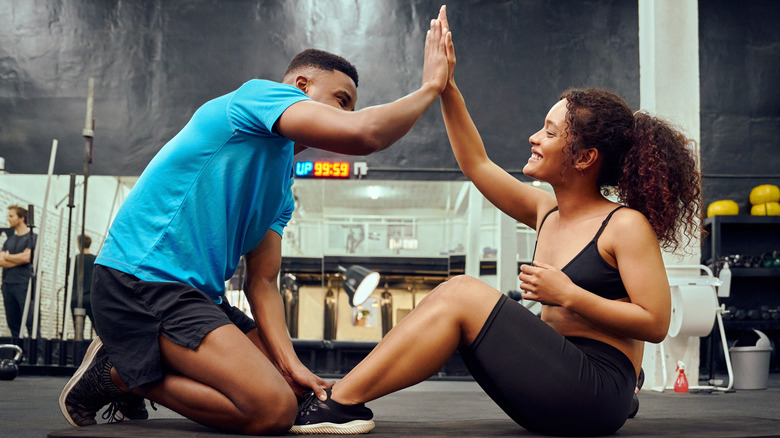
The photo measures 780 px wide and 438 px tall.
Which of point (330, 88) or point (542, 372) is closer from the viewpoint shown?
point (542, 372)

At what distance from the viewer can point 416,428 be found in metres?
1.94

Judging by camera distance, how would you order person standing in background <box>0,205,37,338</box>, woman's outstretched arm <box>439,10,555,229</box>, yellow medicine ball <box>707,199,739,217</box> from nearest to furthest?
woman's outstretched arm <box>439,10,555,229</box>
person standing in background <box>0,205,37,338</box>
yellow medicine ball <box>707,199,739,217</box>

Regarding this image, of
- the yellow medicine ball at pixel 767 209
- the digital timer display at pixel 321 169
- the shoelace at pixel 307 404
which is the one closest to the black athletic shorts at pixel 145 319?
the shoelace at pixel 307 404

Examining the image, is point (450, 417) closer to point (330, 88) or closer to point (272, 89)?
point (330, 88)

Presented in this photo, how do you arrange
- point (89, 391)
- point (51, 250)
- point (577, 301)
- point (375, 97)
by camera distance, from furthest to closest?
point (375, 97) < point (51, 250) < point (89, 391) < point (577, 301)

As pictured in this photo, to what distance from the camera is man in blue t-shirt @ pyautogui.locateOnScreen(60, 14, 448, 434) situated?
1729 mm

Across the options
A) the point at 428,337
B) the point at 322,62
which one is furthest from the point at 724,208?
the point at 428,337

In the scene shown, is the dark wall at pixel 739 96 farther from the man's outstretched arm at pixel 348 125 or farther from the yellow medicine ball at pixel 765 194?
the man's outstretched arm at pixel 348 125

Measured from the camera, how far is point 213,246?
74.1 inches

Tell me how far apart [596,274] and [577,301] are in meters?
0.14

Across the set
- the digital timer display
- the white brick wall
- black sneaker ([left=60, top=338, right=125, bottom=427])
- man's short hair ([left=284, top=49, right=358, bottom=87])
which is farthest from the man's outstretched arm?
the white brick wall

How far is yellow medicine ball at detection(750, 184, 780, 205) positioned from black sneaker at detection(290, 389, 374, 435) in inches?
266

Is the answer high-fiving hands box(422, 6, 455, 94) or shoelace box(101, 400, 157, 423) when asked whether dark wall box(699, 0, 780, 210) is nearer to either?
high-fiving hands box(422, 6, 455, 94)

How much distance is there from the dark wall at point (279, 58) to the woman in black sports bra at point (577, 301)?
5571 mm
